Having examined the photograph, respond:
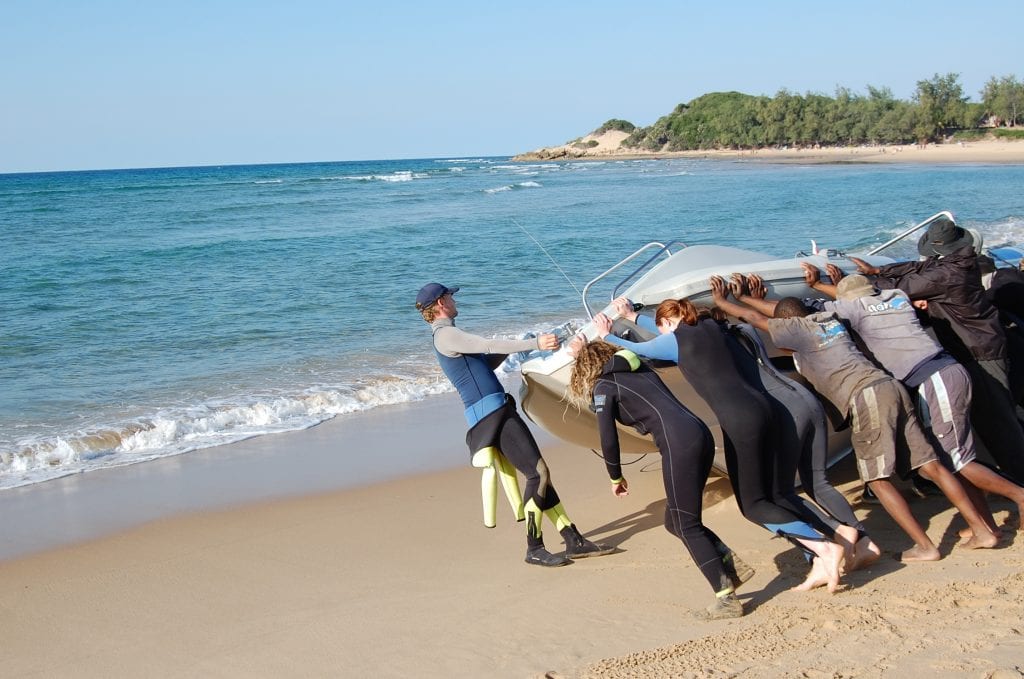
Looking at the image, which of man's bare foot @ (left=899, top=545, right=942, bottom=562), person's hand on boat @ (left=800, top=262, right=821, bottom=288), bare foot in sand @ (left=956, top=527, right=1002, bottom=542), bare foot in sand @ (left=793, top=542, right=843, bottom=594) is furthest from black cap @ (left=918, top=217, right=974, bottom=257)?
bare foot in sand @ (left=793, top=542, right=843, bottom=594)

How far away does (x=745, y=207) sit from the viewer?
35.7 meters

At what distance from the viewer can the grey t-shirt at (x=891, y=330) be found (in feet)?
17.7

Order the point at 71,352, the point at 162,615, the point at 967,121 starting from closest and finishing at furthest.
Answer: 1. the point at 162,615
2. the point at 71,352
3. the point at 967,121

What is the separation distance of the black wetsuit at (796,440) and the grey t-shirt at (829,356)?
226mm

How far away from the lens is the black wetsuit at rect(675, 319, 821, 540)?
15.6ft

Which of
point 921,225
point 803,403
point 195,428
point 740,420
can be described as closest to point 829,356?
point 803,403

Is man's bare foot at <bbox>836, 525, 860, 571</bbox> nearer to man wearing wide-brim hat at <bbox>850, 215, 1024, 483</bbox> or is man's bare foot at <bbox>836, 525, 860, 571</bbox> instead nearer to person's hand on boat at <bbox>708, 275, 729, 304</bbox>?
man wearing wide-brim hat at <bbox>850, 215, 1024, 483</bbox>

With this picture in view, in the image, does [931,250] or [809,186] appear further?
[809,186]

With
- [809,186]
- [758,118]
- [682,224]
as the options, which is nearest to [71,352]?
[682,224]

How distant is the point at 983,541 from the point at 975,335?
4.09 ft

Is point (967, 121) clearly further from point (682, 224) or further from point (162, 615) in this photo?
point (162, 615)

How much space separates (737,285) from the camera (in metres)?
6.12

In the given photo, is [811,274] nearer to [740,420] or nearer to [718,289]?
[718,289]

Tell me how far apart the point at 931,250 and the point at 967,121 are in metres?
94.1
